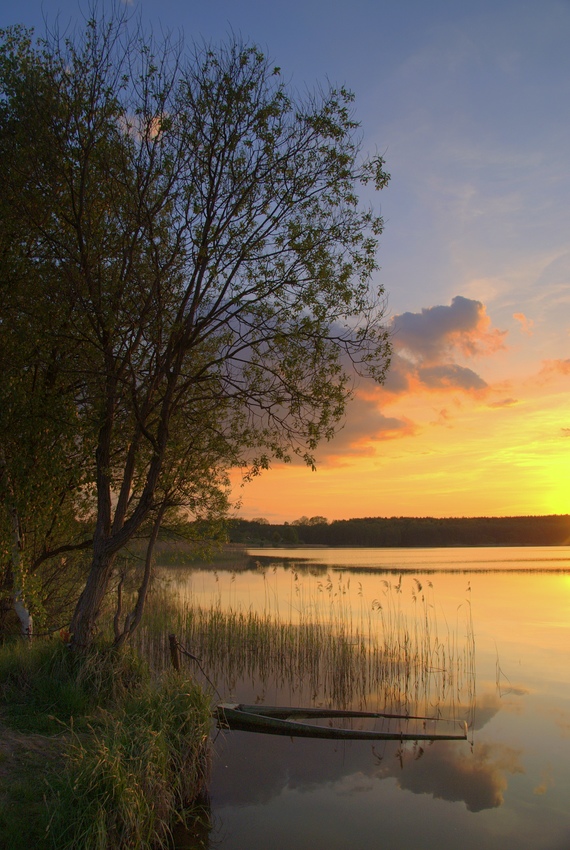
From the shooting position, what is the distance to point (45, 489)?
10672 millimetres

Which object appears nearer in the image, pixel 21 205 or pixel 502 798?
pixel 502 798

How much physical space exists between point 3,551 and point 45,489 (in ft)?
3.89

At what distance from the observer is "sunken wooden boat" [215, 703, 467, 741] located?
1015cm

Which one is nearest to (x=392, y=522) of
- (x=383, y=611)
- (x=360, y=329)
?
(x=383, y=611)

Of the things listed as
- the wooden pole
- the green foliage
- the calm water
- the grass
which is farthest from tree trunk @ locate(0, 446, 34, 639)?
the calm water

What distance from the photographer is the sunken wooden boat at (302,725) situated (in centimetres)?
1015

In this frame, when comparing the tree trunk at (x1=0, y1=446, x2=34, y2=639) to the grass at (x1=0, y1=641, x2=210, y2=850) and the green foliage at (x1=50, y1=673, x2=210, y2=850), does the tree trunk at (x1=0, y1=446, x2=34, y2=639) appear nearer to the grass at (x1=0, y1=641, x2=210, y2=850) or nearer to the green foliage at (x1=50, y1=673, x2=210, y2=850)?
the grass at (x1=0, y1=641, x2=210, y2=850)

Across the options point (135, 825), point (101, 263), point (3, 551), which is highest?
point (101, 263)

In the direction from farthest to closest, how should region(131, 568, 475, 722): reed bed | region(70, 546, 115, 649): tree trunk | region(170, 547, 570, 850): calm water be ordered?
region(131, 568, 475, 722): reed bed < region(70, 546, 115, 649): tree trunk < region(170, 547, 570, 850): calm water

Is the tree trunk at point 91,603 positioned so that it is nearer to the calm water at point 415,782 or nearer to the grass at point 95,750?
the grass at point 95,750

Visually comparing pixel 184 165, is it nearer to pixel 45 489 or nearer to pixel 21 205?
pixel 21 205

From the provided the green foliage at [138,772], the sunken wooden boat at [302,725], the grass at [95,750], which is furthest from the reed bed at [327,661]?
the green foliage at [138,772]

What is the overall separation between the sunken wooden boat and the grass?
6.15ft

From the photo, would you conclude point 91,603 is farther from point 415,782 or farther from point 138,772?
point 415,782
